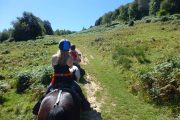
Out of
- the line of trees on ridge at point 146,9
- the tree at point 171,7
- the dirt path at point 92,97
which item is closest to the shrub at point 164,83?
the dirt path at point 92,97

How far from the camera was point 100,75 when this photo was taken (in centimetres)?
2272

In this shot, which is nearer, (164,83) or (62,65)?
(62,65)

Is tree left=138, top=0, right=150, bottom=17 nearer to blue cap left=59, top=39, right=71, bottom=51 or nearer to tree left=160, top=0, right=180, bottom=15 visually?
tree left=160, top=0, right=180, bottom=15

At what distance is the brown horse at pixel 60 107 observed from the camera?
9245mm

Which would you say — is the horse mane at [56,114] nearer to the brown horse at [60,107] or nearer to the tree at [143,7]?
the brown horse at [60,107]

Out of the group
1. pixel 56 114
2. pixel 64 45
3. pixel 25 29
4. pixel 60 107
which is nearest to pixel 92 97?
pixel 64 45

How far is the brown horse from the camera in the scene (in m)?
9.25

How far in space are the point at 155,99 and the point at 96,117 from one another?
347 cm

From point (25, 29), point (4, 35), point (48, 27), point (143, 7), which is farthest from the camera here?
point (48, 27)

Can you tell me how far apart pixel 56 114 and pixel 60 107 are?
319 mm

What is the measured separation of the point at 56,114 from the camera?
9156 mm

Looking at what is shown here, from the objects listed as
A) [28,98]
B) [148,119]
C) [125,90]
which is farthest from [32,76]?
[148,119]

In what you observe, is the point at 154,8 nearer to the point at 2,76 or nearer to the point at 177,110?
the point at 2,76

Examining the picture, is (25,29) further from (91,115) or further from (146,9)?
(91,115)
